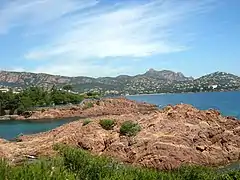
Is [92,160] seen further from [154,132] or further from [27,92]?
[27,92]

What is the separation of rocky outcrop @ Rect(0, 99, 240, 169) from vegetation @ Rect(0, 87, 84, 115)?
6393 cm

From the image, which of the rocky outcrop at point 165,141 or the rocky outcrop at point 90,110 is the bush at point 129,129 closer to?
the rocky outcrop at point 165,141

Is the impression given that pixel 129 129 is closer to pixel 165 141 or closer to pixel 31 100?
pixel 165 141

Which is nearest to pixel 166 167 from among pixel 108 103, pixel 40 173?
pixel 40 173

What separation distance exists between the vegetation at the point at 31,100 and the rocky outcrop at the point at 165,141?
6393cm

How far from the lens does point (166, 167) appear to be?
128 ft

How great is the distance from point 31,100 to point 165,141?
86.6 m

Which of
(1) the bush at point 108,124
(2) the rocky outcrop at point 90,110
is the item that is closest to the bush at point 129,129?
(1) the bush at point 108,124

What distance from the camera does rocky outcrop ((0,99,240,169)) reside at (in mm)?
40869

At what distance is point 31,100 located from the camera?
405 feet

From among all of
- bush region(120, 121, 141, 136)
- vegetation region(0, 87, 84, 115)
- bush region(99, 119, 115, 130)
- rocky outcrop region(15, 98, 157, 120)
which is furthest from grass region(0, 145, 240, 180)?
vegetation region(0, 87, 84, 115)

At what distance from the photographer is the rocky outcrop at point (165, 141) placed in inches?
1609

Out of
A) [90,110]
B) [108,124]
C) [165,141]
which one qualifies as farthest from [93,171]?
[90,110]

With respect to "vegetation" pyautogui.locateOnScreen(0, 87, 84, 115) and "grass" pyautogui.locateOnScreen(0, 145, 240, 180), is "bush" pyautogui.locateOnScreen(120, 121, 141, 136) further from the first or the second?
"vegetation" pyautogui.locateOnScreen(0, 87, 84, 115)
